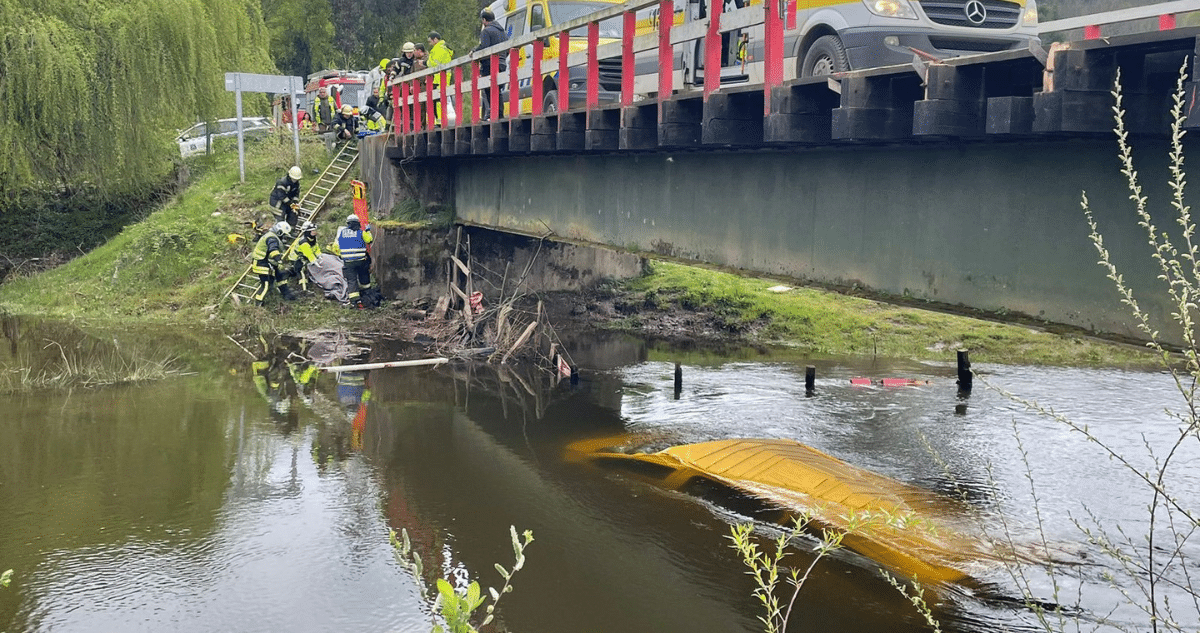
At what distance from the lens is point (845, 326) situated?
62.5ft

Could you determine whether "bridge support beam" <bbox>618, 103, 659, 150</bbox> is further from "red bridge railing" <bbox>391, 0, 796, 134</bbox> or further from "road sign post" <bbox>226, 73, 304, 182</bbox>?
"road sign post" <bbox>226, 73, 304, 182</bbox>

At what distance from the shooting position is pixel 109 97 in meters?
21.3

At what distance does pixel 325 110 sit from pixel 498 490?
18.3 m

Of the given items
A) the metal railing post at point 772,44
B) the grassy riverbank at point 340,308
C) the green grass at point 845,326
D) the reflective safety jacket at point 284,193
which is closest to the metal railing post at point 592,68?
the metal railing post at point 772,44

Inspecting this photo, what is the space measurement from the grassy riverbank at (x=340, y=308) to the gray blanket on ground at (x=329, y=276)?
0.34 metres

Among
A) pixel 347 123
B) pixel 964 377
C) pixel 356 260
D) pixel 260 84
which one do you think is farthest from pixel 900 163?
pixel 347 123

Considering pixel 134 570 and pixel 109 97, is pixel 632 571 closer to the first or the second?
pixel 134 570

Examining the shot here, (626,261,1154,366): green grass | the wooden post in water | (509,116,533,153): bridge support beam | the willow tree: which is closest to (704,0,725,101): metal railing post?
(509,116,533,153): bridge support beam

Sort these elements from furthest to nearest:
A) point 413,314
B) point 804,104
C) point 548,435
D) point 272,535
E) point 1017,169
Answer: point 413,314 < point 548,435 < point 272,535 < point 804,104 < point 1017,169

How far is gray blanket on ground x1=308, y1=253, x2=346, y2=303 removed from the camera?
19.6m

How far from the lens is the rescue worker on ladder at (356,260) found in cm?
1855

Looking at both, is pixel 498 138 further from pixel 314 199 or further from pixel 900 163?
pixel 314 199

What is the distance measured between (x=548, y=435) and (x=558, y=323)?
7.63 meters

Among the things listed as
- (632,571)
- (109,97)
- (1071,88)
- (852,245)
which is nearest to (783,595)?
(632,571)
